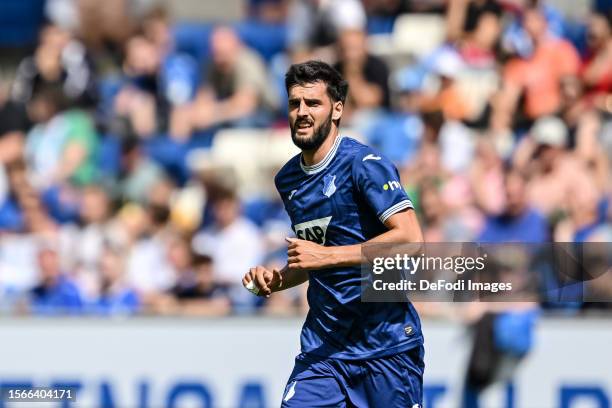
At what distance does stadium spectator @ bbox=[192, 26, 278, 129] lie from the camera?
12.6m

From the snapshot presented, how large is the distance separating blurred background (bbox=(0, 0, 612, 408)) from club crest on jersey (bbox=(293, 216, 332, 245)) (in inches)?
117

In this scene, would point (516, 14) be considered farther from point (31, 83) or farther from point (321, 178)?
point (321, 178)

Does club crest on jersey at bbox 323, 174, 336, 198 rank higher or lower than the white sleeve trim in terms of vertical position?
higher

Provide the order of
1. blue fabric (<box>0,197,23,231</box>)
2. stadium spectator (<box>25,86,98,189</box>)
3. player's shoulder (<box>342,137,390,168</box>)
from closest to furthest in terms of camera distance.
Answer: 1. player's shoulder (<box>342,137,390,168</box>)
2. blue fabric (<box>0,197,23,231</box>)
3. stadium spectator (<box>25,86,98,189</box>)

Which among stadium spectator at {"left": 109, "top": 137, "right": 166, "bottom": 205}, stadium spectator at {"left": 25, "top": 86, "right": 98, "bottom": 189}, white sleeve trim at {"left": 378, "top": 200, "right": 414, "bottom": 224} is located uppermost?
stadium spectator at {"left": 25, "top": 86, "right": 98, "bottom": 189}

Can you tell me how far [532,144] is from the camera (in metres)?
11.0

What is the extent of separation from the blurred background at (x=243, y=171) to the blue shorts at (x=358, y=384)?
9.06 ft

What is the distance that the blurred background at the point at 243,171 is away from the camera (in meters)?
9.11

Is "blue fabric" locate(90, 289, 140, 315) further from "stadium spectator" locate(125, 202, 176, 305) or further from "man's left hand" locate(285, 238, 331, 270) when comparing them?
"man's left hand" locate(285, 238, 331, 270)

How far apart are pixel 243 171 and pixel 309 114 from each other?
20.2 ft

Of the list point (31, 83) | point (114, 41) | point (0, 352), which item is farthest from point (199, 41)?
point (0, 352)

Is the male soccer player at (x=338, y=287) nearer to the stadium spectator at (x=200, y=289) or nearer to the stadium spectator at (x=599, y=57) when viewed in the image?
the stadium spectator at (x=200, y=289)

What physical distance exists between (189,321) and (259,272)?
3512mm

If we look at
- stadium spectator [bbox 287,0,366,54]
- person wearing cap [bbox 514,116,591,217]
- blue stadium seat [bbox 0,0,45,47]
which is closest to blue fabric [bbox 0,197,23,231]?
blue stadium seat [bbox 0,0,45,47]
